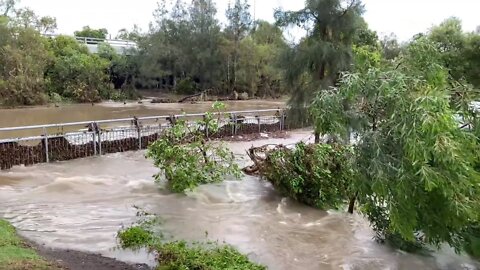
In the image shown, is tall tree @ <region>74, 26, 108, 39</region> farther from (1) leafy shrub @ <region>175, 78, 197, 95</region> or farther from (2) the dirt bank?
(2) the dirt bank

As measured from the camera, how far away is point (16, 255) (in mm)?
5945

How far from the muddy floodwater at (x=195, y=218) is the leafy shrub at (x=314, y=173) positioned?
362 mm

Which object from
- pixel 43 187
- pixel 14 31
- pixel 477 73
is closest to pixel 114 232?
pixel 43 187

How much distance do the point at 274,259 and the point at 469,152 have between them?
3455mm

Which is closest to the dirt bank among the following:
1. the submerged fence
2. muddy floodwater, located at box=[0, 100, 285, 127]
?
the submerged fence

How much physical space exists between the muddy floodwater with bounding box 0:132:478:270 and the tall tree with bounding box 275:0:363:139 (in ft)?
18.2

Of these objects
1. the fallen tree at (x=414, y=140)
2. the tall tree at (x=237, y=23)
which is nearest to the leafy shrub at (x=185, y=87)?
the tall tree at (x=237, y=23)

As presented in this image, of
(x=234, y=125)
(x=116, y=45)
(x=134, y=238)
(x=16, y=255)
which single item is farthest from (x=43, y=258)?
(x=116, y=45)

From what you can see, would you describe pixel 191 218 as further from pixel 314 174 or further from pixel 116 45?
pixel 116 45

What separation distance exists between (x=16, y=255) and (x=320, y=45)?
11.7 m

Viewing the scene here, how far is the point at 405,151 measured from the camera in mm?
4504

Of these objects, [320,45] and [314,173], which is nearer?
[314,173]

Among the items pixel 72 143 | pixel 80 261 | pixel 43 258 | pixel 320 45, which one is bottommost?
pixel 80 261

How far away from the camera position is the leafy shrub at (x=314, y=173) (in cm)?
973
